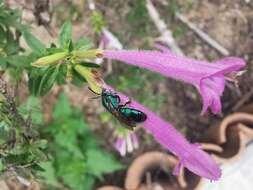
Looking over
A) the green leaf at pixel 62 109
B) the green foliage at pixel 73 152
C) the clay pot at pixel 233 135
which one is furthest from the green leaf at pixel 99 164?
the clay pot at pixel 233 135

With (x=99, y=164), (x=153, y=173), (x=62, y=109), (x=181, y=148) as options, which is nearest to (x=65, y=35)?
(x=181, y=148)

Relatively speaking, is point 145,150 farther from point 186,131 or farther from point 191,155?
point 191,155

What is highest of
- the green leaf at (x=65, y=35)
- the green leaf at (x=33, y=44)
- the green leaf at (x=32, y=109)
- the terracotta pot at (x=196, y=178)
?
the green leaf at (x=65, y=35)

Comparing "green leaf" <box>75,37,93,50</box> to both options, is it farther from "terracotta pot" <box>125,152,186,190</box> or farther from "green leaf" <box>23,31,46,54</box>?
"terracotta pot" <box>125,152,186,190</box>

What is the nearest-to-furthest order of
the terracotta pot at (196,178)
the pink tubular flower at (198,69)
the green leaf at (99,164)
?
the pink tubular flower at (198,69)
the terracotta pot at (196,178)
the green leaf at (99,164)

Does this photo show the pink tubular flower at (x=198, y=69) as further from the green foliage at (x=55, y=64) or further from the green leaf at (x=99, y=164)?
the green leaf at (x=99, y=164)
